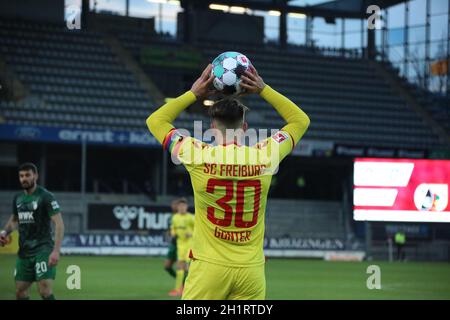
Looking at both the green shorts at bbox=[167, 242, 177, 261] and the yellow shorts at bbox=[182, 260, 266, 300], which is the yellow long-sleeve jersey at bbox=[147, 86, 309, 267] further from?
the green shorts at bbox=[167, 242, 177, 261]

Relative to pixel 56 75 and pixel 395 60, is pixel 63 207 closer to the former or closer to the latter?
pixel 56 75

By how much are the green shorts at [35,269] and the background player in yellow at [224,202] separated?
597 centimetres

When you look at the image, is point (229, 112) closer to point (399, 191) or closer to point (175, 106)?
point (175, 106)

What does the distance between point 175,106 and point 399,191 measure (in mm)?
19436

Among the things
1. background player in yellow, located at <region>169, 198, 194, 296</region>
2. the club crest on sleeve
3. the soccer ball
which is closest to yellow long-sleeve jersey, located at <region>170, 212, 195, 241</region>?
background player in yellow, located at <region>169, 198, 194, 296</region>

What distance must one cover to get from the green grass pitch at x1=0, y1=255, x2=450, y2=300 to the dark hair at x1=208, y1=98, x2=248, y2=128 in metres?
11.1

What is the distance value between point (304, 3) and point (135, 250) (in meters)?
18.0

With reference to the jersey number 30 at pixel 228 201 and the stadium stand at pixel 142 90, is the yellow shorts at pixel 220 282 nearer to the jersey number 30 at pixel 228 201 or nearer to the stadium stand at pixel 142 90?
the jersey number 30 at pixel 228 201

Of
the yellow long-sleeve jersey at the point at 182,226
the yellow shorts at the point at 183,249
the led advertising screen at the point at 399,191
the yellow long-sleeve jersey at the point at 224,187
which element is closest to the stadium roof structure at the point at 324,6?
the led advertising screen at the point at 399,191

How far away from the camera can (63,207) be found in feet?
115

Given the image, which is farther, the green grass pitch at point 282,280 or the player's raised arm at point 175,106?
the green grass pitch at point 282,280

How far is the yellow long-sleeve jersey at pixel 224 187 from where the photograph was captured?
20.7 feet

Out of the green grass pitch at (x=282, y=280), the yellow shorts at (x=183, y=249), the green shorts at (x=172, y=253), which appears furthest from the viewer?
the green shorts at (x=172, y=253)

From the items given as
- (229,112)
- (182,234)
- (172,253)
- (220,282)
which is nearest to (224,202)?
(220,282)
